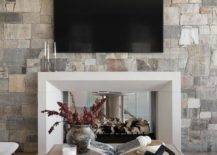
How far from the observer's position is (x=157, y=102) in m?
4.91

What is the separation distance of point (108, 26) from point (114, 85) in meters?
0.70

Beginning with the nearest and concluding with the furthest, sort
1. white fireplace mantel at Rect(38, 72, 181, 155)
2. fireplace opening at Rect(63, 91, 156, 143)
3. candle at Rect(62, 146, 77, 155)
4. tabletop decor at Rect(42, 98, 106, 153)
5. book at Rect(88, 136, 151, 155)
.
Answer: candle at Rect(62, 146, 77, 155)
tabletop decor at Rect(42, 98, 106, 153)
book at Rect(88, 136, 151, 155)
white fireplace mantel at Rect(38, 72, 181, 155)
fireplace opening at Rect(63, 91, 156, 143)

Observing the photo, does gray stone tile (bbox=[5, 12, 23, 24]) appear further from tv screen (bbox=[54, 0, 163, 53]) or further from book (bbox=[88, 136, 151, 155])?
book (bbox=[88, 136, 151, 155])

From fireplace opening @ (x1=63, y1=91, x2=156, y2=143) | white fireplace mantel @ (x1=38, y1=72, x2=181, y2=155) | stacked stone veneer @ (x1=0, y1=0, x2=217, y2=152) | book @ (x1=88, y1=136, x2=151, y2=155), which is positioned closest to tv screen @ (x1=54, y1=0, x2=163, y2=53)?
stacked stone veneer @ (x1=0, y1=0, x2=217, y2=152)

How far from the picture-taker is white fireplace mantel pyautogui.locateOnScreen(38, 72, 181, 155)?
4.61 m

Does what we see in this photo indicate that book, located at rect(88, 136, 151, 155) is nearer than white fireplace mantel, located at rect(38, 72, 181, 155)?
Yes

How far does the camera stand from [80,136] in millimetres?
3016

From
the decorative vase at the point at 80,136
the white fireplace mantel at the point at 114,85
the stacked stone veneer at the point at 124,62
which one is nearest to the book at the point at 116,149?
the decorative vase at the point at 80,136

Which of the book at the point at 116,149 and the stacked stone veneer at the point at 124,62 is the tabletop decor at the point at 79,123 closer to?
the book at the point at 116,149

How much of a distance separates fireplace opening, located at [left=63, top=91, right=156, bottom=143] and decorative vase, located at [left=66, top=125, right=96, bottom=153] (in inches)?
73.4

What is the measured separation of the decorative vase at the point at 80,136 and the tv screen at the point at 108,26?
71.1 inches

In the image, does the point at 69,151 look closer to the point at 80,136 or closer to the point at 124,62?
the point at 80,136

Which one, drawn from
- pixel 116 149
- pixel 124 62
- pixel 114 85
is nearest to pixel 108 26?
pixel 124 62

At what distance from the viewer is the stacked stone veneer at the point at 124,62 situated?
4.68 meters
